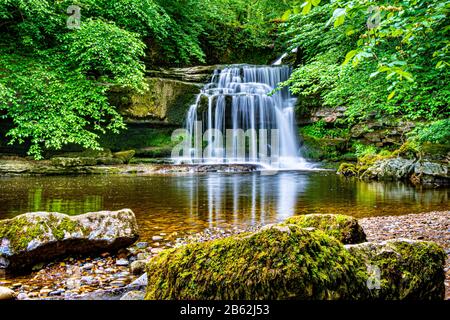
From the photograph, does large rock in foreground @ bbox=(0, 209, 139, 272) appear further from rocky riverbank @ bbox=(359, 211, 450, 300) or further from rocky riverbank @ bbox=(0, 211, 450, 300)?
rocky riverbank @ bbox=(359, 211, 450, 300)

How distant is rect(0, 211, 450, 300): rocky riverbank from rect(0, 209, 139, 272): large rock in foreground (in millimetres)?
141

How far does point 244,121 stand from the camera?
22.8 meters

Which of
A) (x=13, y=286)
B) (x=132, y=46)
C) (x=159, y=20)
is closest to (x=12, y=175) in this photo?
(x=132, y=46)

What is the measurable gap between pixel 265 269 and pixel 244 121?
2112 centimetres

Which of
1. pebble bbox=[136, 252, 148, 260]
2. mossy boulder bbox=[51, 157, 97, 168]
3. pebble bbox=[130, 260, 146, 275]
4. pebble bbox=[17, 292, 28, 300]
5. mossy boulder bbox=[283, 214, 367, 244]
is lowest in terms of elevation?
pebble bbox=[17, 292, 28, 300]

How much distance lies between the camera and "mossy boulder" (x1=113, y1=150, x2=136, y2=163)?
19031 millimetres

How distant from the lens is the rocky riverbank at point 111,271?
3.10 m

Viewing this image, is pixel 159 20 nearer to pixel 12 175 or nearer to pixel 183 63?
pixel 183 63

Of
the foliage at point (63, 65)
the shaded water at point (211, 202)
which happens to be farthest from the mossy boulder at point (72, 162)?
the shaded water at point (211, 202)

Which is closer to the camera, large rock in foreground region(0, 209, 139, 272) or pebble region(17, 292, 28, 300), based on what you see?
pebble region(17, 292, 28, 300)

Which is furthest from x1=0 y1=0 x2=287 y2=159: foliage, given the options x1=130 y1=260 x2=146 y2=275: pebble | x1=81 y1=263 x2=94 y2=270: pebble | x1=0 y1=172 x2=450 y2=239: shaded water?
x1=130 y1=260 x2=146 y2=275: pebble

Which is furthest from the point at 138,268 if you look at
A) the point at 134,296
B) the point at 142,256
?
the point at 134,296

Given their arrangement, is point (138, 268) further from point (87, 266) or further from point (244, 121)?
point (244, 121)
